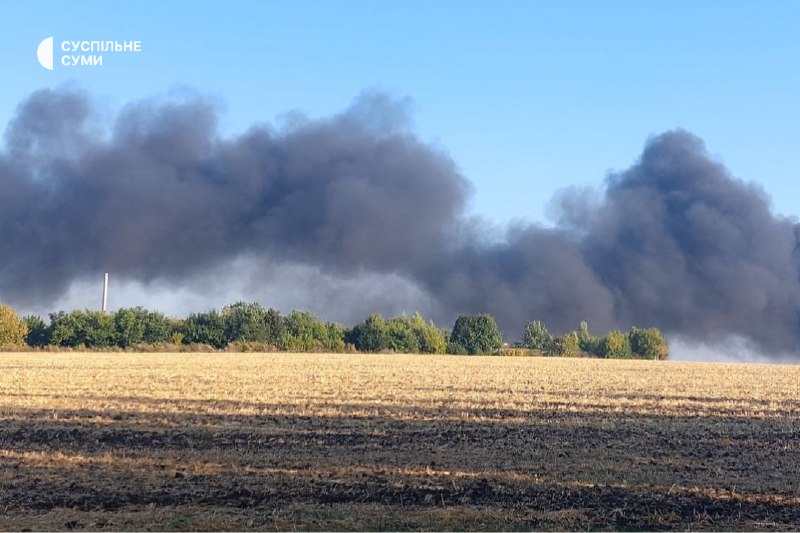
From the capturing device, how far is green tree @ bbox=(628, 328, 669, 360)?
125375 millimetres

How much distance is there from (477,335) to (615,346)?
25.3 meters

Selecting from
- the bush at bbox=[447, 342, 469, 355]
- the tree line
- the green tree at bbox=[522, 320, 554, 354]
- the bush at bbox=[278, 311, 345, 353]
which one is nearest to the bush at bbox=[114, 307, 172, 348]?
the tree line

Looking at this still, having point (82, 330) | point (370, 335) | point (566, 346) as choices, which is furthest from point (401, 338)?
point (82, 330)

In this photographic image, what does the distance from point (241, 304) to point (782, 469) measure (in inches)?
3710

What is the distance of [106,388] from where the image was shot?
93.6 feet

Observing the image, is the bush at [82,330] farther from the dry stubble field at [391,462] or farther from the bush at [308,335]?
the dry stubble field at [391,462]

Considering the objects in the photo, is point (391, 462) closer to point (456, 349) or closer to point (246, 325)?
point (246, 325)

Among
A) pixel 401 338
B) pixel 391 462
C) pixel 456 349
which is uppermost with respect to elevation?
pixel 401 338

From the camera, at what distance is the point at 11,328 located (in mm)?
89812

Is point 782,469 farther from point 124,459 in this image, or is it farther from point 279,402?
point 279,402

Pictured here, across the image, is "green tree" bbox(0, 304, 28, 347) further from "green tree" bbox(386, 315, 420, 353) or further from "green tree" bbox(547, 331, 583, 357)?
"green tree" bbox(547, 331, 583, 357)

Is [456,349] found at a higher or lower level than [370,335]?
lower

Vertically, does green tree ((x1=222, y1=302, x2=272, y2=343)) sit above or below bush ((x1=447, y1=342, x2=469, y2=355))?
above

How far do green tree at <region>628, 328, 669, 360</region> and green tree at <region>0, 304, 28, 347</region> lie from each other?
87.1m
